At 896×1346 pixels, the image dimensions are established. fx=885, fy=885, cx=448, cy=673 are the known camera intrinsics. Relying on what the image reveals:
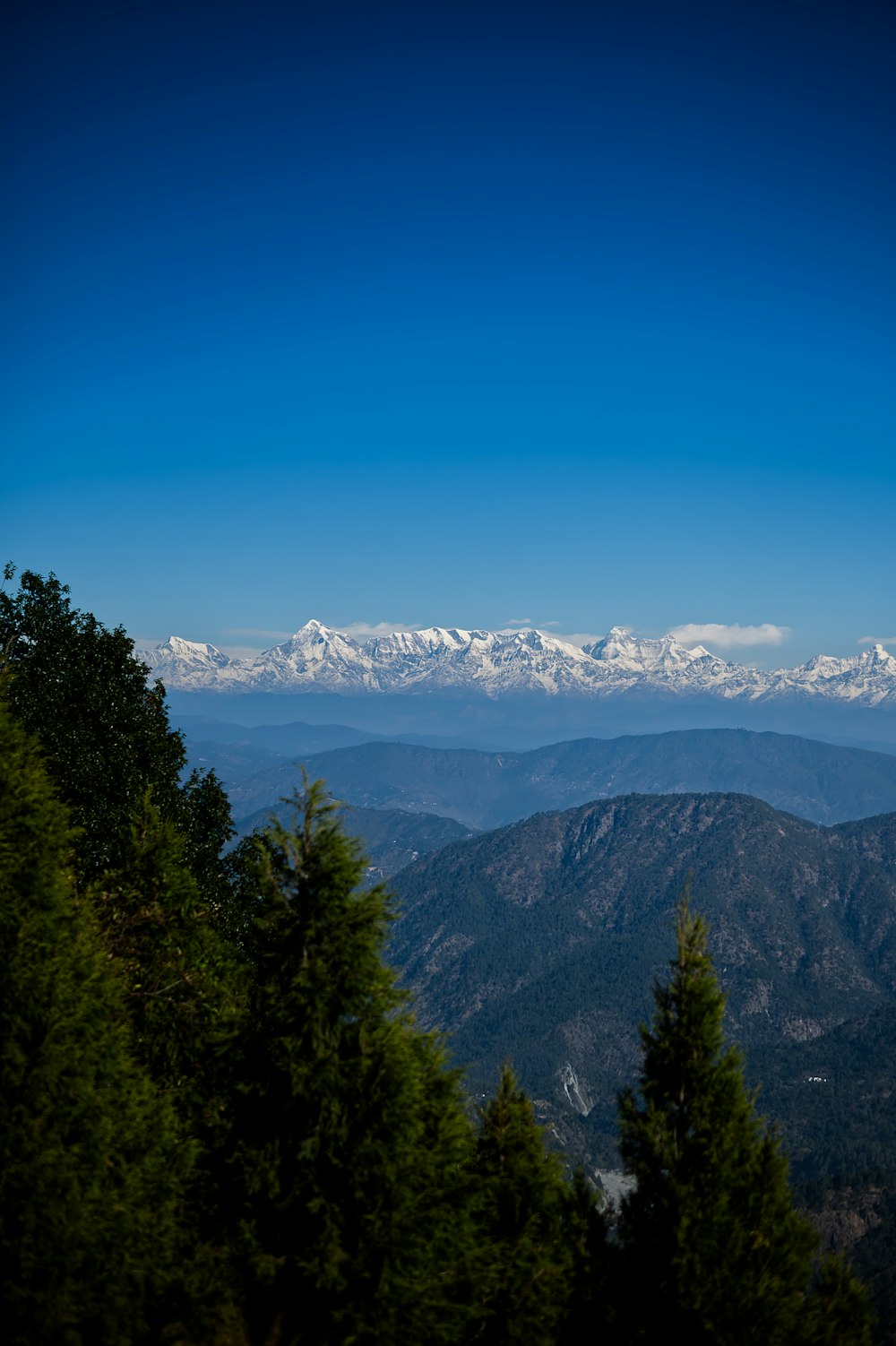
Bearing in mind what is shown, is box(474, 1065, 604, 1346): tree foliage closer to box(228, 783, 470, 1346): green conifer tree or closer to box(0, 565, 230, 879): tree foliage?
box(228, 783, 470, 1346): green conifer tree

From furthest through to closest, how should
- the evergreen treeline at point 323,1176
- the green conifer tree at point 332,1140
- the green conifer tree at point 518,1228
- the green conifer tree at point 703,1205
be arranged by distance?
the green conifer tree at point 518,1228 → the green conifer tree at point 703,1205 → the green conifer tree at point 332,1140 → the evergreen treeline at point 323,1176

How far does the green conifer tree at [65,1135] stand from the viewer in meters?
15.4

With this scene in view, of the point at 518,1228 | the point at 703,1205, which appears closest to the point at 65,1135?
the point at 518,1228

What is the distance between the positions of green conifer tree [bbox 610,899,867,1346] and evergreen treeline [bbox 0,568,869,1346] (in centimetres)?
6

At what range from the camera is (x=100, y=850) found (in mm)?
36969

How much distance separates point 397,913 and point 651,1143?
774cm

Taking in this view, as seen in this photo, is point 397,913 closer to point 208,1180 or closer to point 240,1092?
point 240,1092

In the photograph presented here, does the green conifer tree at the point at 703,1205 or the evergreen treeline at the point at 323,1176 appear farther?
the green conifer tree at the point at 703,1205

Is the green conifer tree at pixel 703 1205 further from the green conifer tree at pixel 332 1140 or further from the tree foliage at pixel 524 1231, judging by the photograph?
the green conifer tree at pixel 332 1140

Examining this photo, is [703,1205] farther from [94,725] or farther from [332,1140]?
[94,725]

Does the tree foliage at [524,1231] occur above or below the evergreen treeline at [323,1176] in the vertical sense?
below

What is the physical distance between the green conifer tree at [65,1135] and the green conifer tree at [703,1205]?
394 inches

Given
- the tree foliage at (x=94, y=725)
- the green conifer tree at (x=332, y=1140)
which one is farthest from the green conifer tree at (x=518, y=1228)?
the tree foliage at (x=94, y=725)

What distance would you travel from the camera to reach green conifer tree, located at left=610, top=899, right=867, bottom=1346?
1814cm
